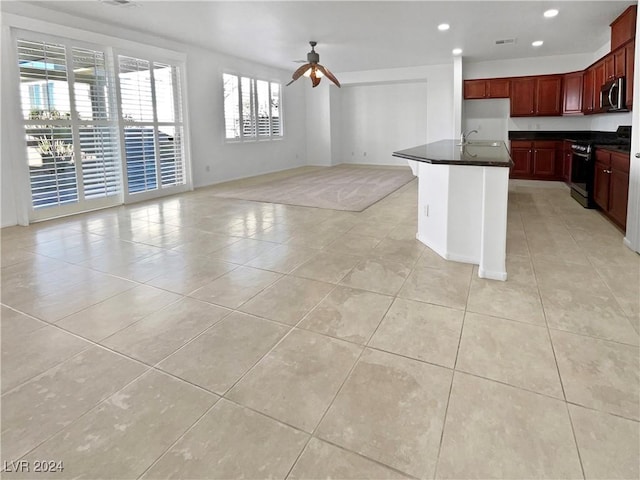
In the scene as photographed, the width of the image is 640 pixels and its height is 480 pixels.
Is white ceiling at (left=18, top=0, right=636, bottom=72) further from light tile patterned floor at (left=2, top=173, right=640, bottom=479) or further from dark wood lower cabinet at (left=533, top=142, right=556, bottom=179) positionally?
light tile patterned floor at (left=2, top=173, right=640, bottom=479)

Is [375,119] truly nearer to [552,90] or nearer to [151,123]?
[552,90]

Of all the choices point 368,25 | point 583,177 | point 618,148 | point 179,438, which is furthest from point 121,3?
point 583,177

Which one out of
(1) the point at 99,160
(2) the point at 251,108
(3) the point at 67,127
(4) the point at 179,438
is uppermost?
(2) the point at 251,108

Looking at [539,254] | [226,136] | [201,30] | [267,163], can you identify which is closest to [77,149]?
[201,30]

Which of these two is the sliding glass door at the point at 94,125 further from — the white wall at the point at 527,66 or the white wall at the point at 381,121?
the white wall at the point at 381,121

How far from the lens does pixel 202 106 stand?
7434 mm

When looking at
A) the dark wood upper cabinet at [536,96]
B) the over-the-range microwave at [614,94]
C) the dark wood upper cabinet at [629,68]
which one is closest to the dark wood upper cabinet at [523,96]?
the dark wood upper cabinet at [536,96]

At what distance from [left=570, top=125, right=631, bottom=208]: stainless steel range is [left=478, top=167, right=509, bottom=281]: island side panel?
126 inches

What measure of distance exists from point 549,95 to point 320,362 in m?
7.73

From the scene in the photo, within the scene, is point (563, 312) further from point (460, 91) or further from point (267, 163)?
point (267, 163)

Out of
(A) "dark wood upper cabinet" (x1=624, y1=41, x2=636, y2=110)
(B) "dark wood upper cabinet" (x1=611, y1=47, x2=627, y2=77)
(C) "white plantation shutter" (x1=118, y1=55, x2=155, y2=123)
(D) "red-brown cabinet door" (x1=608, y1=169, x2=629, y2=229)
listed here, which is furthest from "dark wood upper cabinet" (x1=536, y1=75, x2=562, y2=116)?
(C) "white plantation shutter" (x1=118, y1=55, x2=155, y2=123)

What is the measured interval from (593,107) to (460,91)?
2.40m

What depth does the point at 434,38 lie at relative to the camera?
6.40 meters

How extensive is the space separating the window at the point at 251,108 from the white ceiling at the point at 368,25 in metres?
0.82
